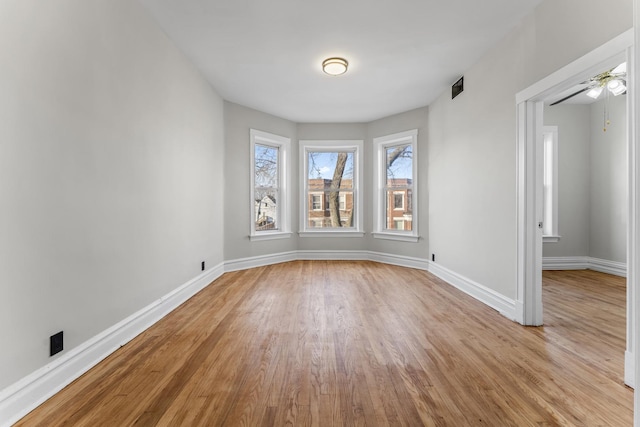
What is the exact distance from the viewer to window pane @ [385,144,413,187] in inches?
206

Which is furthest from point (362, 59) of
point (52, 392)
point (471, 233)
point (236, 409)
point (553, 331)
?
point (52, 392)

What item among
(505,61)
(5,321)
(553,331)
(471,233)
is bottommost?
(553,331)

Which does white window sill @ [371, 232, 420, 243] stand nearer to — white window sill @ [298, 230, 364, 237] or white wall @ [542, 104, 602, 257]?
white window sill @ [298, 230, 364, 237]

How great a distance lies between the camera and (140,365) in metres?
1.90

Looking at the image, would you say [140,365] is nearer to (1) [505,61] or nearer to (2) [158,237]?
(2) [158,237]

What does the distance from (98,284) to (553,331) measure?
11.1 ft

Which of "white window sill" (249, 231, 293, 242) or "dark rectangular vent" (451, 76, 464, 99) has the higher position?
"dark rectangular vent" (451, 76, 464, 99)

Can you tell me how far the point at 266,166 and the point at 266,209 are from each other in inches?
30.1

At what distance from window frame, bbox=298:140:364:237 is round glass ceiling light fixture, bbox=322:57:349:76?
2.25m

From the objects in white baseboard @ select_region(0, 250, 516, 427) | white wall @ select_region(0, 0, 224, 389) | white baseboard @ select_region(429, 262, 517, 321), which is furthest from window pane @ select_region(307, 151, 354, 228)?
white wall @ select_region(0, 0, 224, 389)

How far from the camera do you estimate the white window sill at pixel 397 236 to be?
4.99 m

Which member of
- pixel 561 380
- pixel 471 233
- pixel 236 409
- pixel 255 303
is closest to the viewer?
pixel 236 409

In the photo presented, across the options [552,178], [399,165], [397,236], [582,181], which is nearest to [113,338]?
[397,236]

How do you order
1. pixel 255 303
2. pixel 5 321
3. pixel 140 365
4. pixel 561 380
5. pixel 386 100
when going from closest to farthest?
pixel 5 321 < pixel 561 380 < pixel 140 365 < pixel 255 303 < pixel 386 100
